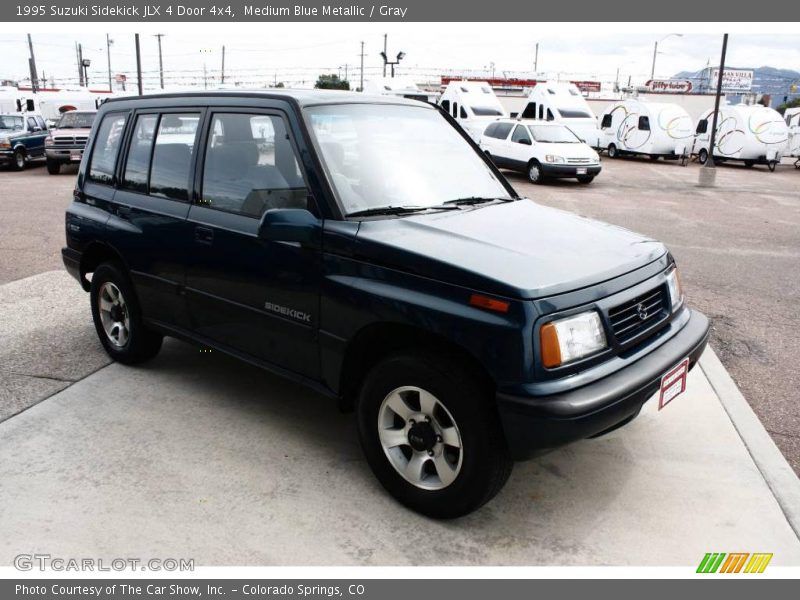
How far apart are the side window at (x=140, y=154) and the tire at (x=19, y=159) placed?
19003mm

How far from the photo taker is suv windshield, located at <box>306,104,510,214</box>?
11.6 ft

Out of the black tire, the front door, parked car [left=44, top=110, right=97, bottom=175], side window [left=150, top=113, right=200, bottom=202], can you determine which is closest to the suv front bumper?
the front door

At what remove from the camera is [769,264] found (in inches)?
349

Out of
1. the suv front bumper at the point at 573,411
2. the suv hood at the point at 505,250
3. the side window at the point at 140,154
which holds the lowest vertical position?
the suv front bumper at the point at 573,411

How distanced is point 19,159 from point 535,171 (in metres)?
15.5

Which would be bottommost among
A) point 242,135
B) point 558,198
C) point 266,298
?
point 558,198

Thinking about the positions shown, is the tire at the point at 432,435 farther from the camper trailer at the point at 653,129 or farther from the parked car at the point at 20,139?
the camper trailer at the point at 653,129

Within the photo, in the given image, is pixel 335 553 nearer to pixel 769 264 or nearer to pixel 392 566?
pixel 392 566

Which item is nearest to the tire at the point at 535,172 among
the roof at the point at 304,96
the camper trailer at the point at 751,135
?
the camper trailer at the point at 751,135

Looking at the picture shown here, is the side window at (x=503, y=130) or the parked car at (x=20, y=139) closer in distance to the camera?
the side window at (x=503, y=130)

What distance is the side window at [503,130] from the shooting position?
1997cm

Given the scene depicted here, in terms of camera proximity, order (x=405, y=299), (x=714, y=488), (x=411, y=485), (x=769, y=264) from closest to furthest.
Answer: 1. (x=405, y=299)
2. (x=411, y=485)
3. (x=714, y=488)
4. (x=769, y=264)
